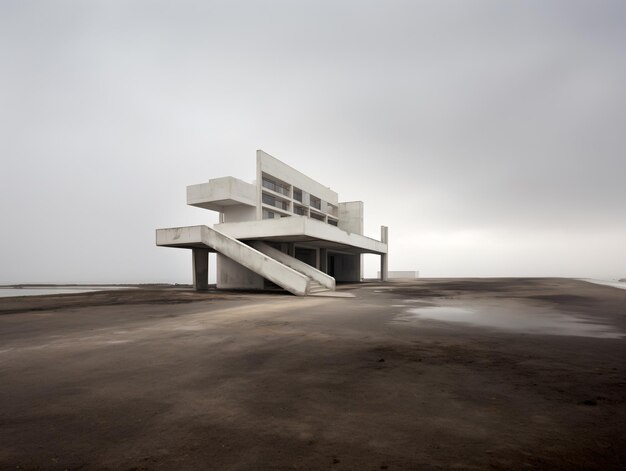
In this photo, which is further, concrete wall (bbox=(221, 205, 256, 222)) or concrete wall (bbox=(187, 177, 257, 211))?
concrete wall (bbox=(221, 205, 256, 222))

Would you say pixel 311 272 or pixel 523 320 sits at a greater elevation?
pixel 311 272

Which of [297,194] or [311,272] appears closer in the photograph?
[311,272]

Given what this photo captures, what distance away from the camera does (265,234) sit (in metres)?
A: 25.2

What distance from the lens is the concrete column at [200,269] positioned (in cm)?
2870

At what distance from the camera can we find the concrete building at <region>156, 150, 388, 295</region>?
22.4 metres

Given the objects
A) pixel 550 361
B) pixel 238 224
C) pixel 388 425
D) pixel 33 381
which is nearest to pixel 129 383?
pixel 33 381

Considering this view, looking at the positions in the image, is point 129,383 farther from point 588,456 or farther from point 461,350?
point 461,350

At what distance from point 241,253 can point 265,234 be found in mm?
3286

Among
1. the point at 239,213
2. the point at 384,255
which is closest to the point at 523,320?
the point at 239,213

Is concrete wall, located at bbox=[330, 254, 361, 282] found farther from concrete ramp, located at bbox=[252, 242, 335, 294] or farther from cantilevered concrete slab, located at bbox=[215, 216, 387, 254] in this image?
concrete ramp, located at bbox=[252, 242, 335, 294]

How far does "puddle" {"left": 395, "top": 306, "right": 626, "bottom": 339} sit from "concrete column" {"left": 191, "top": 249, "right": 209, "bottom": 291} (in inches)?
861

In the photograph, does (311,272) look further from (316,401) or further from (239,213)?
(316,401)

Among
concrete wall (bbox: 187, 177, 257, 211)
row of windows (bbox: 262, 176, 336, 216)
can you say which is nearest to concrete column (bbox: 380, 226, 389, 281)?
Result: row of windows (bbox: 262, 176, 336, 216)

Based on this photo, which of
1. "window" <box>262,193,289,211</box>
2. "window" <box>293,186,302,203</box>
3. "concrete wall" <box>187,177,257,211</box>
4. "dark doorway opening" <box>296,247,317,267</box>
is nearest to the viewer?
"concrete wall" <box>187,177,257,211</box>
